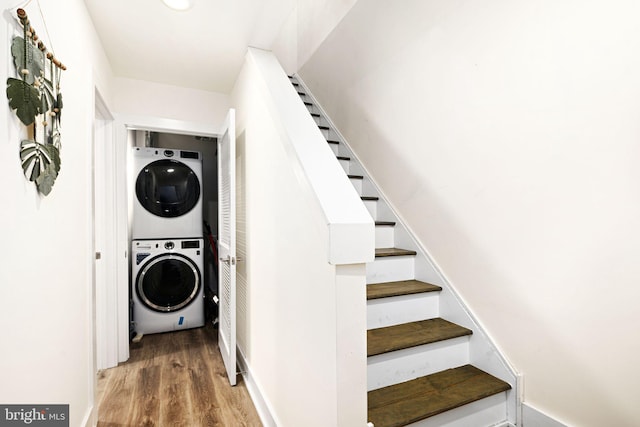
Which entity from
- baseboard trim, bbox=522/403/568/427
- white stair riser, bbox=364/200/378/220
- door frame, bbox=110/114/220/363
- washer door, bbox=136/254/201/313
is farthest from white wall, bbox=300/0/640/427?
washer door, bbox=136/254/201/313

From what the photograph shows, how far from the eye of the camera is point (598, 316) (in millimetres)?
1194

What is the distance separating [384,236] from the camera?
2.20 m

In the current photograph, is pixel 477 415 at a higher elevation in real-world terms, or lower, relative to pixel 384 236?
lower

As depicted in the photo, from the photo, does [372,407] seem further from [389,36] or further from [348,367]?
[389,36]

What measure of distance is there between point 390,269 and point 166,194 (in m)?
2.54

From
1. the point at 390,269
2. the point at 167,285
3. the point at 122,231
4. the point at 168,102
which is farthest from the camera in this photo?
the point at 167,285

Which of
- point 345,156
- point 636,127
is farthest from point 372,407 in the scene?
point 345,156

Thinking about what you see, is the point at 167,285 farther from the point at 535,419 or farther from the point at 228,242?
the point at 535,419

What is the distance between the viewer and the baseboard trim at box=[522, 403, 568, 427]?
1.34 m

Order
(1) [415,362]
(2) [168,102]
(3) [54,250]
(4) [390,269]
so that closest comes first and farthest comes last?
(3) [54,250], (1) [415,362], (4) [390,269], (2) [168,102]

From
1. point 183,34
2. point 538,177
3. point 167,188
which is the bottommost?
point 538,177

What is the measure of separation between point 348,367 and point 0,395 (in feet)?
3.28

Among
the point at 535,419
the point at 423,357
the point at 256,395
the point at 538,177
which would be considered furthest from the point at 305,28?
the point at 535,419

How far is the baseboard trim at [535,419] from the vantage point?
1337 millimetres
